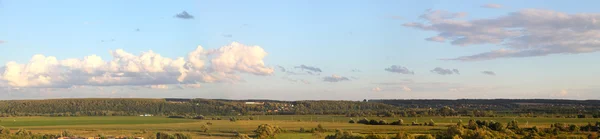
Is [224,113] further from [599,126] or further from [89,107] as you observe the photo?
[599,126]

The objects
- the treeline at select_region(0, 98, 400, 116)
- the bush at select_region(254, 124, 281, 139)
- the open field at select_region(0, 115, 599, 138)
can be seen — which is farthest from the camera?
the treeline at select_region(0, 98, 400, 116)

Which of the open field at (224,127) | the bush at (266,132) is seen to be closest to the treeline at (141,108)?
the open field at (224,127)

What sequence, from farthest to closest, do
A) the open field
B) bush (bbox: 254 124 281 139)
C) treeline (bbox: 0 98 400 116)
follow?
treeline (bbox: 0 98 400 116)
the open field
bush (bbox: 254 124 281 139)

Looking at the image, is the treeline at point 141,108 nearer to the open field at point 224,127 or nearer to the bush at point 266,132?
the open field at point 224,127

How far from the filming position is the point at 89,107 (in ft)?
621

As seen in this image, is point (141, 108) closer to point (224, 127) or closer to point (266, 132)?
point (224, 127)

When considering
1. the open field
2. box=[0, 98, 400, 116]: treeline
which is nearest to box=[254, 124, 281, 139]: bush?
the open field

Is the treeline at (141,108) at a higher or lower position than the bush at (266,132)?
higher

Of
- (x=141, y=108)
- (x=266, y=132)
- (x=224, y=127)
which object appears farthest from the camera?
(x=141, y=108)

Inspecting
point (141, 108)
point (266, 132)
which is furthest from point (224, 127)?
point (141, 108)

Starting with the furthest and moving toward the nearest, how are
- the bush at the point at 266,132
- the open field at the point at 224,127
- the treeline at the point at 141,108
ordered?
the treeline at the point at 141,108, the open field at the point at 224,127, the bush at the point at 266,132

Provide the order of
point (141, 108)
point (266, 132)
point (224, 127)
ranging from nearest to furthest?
point (266, 132) → point (224, 127) → point (141, 108)

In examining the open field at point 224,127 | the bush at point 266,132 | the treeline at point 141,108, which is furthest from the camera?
the treeline at point 141,108

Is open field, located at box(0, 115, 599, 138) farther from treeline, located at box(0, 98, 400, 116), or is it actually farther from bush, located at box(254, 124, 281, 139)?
treeline, located at box(0, 98, 400, 116)
